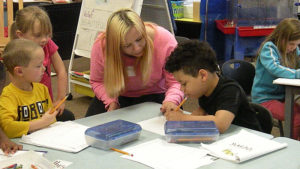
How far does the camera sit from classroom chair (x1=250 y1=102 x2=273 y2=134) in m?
1.87

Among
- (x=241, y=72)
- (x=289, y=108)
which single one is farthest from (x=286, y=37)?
(x=289, y=108)

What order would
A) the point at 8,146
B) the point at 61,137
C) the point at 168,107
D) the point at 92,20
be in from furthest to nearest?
the point at 92,20, the point at 168,107, the point at 61,137, the point at 8,146

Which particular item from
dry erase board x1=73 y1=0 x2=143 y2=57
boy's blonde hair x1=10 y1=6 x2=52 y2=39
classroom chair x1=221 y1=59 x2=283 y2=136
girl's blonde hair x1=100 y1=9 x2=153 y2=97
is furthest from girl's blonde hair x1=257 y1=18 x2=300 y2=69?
boy's blonde hair x1=10 y1=6 x2=52 y2=39

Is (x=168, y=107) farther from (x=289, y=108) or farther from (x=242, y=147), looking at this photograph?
(x=289, y=108)

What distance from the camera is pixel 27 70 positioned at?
1765 millimetres

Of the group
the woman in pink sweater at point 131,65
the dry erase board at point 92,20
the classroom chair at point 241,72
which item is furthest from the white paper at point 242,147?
the dry erase board at point 92,20

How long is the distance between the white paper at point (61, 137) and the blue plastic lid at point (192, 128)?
1.09 feet

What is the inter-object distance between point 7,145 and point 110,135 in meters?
0.38

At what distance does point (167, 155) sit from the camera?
1405 millimetres

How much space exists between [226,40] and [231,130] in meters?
3.10

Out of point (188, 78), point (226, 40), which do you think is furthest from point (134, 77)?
point (226, 40)

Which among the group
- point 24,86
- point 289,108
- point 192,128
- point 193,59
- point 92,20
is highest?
point 92,20

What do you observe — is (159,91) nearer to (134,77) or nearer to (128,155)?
(134,77)

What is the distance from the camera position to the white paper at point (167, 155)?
1.33m
